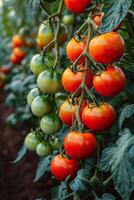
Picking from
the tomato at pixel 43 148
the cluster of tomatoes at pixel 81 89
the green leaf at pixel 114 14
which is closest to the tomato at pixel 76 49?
the cluster of tomatoes at pixel 81 89

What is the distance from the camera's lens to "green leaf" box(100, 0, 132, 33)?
3.63 feet

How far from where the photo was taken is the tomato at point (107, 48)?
110 centimetres

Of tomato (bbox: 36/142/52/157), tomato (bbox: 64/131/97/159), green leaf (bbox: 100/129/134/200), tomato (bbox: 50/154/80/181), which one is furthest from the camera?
tomato (bbox: 36/142/52/157)

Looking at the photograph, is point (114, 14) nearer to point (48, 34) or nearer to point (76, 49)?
point (76, 49)

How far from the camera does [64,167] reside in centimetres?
127

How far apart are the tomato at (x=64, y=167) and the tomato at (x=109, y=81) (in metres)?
0.26

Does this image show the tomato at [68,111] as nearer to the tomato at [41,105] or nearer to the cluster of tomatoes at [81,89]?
the cluster of tomatoes at [81,89]

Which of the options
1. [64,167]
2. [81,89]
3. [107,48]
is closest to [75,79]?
[81,89]

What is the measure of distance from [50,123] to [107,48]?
0.34 metres

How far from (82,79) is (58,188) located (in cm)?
45

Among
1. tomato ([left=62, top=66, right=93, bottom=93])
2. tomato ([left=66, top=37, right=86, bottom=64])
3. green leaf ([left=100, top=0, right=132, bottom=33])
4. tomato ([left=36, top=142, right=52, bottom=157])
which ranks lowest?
tomato ([left=36, top=142, right=52, bottom=157])

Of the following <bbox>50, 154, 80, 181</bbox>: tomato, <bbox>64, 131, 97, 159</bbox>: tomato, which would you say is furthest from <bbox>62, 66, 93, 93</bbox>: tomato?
<bbox>50, 154, 80, 181</bbox>: tomato

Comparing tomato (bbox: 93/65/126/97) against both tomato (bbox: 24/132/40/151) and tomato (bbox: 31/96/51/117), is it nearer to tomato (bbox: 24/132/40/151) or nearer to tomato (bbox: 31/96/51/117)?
tomato (bbox: 31/96/51/117)

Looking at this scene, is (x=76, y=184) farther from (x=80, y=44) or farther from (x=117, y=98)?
Answer: (x=117, y=98)
